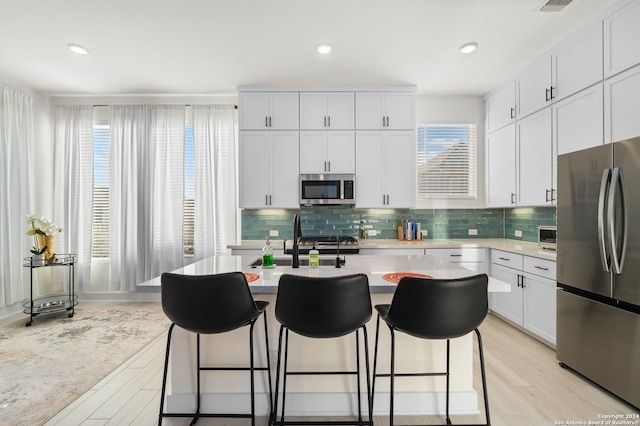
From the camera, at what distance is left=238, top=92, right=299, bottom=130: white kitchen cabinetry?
165 inches

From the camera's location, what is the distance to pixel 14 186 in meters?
3.98

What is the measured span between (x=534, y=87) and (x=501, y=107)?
0.66m

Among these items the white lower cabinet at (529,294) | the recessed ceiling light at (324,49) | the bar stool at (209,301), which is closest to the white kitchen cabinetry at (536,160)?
the white lower cabinet at (529,294)

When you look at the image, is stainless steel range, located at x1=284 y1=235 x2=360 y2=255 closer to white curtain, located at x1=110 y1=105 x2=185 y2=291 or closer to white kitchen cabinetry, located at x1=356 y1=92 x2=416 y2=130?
white kitchen cabinetry, located at x1=356 y1=92 x2=416 y2=130

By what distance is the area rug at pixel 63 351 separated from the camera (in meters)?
2.22

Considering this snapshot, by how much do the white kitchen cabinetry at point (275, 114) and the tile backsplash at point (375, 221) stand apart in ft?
3.72

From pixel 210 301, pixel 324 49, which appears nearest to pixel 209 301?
pixel 210 301

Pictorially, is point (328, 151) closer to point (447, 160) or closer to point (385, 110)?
point (385, 110)

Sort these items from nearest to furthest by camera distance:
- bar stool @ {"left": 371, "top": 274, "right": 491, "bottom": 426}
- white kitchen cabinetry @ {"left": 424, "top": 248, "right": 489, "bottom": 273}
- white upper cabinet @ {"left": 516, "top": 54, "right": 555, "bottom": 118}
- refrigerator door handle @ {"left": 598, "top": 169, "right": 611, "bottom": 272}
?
bar stool @ {"left": 371, "top": 274, "right": 491, "bottom": 426}
refrigerator door handle @ {"left": 598, "top": 169, "right": 611, "bottom": 272}
white upper cabinet @ {"left": 516, "top": 54, "right": 555, "bottom": 118}
white kitchen cabinetry @ {"left": 424, "top": 248, "right": 489, "bottom": 273}

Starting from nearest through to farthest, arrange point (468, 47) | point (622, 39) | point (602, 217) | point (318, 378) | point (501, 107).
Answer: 1. point (318, 378)
2. point (602, 217)
3. point (622, 39)
4. point (468, 47)
5. point (501, 107)

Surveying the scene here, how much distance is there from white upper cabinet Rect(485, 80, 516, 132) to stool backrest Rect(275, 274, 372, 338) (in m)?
3.45

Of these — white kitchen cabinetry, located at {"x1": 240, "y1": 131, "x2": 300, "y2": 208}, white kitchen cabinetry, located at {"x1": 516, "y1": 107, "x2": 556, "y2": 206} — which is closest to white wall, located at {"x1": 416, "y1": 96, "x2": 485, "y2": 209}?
white kitchen cabinetry, located at {"x1": 516, "y1": 107, "x2": 556, "y2": 206}

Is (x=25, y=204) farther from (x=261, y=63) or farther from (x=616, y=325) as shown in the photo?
(x=616, y=325)

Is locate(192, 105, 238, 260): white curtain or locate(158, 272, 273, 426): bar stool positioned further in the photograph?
locate(192, 105, 238, 260): white curtain
